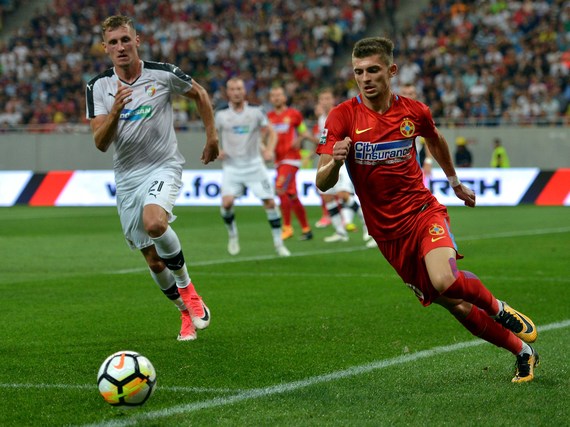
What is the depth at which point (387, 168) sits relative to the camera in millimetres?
6410

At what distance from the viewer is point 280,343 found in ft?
25.2

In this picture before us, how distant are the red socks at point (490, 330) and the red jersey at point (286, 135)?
1119cm

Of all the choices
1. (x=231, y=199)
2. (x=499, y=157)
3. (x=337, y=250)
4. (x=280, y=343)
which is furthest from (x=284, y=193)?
(x=499, y=157)

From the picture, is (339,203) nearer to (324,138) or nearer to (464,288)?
(324,138)

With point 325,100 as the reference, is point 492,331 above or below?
above

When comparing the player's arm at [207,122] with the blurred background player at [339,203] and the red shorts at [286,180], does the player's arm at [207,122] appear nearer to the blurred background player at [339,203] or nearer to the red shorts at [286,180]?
the blurred background player at [339,203]

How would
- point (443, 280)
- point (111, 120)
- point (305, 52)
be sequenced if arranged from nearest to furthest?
point (443, 280) → point (111, 120) → point (305, 52)

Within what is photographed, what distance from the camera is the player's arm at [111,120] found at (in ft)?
23.9

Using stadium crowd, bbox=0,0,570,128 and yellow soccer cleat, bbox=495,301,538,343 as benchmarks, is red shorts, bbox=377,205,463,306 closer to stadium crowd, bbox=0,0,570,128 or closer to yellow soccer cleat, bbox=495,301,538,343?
yellow soccer cleat, bbox=495,301,538,343

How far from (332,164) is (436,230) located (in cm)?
77

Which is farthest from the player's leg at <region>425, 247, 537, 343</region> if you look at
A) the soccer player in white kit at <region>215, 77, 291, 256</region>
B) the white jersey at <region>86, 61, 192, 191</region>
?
the soccer player in white kit at <region>215, 77, 291, 256</region>

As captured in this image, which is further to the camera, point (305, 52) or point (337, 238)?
point (305, 52)

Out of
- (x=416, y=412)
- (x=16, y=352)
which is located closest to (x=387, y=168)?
(x=416, y=412)

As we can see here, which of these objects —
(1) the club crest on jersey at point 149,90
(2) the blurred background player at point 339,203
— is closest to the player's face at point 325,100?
(2) the blurred background player at point 339,203
